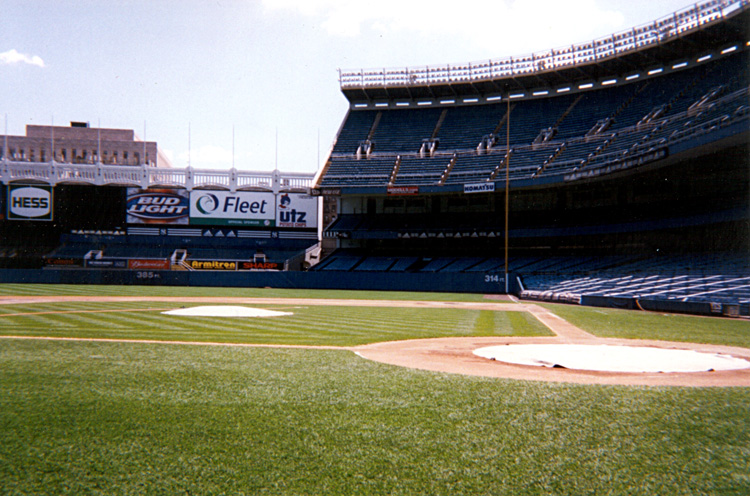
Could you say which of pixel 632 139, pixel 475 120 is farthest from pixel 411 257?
pixel 632 139

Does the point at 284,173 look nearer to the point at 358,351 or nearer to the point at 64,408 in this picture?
the point at 358,351

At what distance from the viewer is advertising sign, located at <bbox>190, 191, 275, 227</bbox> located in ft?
165

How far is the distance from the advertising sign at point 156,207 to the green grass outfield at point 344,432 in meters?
45.9

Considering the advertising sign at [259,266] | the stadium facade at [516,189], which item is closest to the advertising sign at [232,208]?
the stadium facade at [516,189]

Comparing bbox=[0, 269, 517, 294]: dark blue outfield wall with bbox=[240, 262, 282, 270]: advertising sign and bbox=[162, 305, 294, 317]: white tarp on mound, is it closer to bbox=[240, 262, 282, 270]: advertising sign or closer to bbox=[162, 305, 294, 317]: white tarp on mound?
bbox=[240, 262, 282, 270]: advertising sign

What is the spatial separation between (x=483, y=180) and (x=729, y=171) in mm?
17607

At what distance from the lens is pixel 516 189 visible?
4103cm

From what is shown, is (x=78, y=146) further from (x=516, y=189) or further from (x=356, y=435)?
(x=356, y=435)

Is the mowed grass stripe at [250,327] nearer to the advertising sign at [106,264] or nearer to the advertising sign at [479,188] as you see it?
the advertising sign at [479,188]

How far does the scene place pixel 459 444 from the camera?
152 inches

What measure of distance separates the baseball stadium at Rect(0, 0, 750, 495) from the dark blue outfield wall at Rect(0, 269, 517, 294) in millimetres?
185

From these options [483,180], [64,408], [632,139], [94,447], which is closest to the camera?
[94,447]

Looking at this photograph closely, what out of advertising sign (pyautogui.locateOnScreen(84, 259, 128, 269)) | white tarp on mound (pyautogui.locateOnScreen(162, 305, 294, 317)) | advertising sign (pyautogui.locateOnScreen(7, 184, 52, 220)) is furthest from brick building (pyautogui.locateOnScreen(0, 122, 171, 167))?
white tarp on mound (pyautogui.locateOnScreen(162, 305, 294, 317))

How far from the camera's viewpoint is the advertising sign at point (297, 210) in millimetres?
51188
